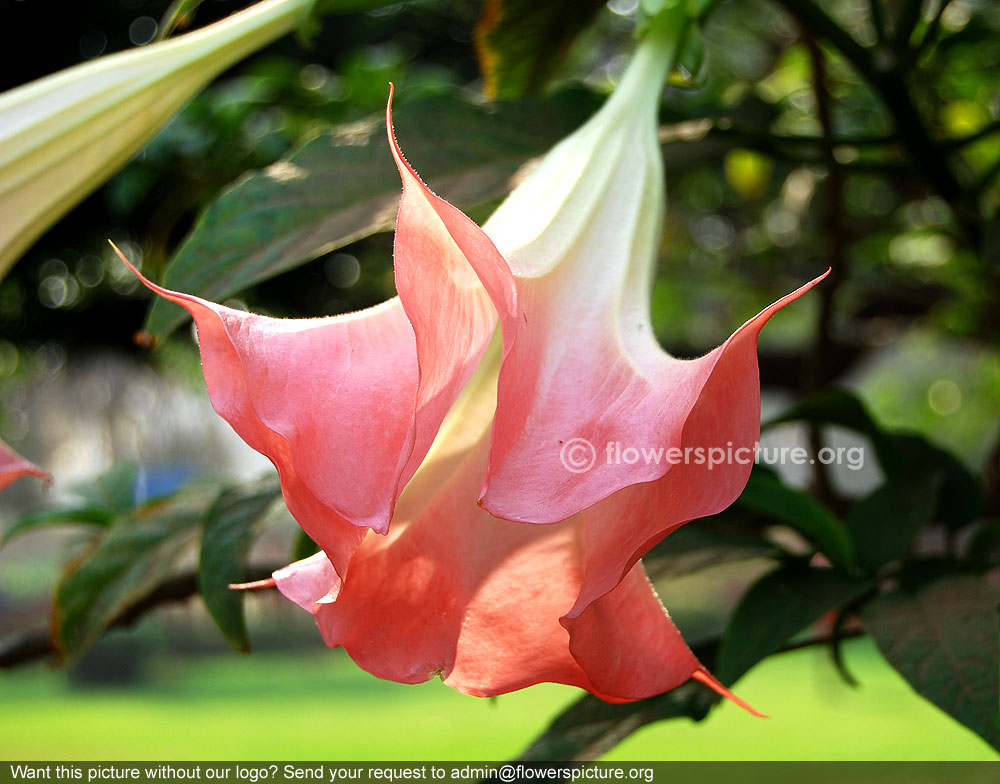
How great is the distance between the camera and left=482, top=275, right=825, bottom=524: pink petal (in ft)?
0.55

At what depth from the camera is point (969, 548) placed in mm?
357

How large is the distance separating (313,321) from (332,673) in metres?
3.98

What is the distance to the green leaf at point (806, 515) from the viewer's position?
34 centimetres

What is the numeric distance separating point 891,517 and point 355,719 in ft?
10.3

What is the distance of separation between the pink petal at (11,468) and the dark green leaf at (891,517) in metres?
0.27

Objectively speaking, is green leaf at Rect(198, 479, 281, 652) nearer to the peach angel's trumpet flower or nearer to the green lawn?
the peach angel's trumpet flower

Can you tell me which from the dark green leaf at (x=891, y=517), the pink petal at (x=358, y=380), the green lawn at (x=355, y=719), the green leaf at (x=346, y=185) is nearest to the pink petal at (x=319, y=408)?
the pink petal at (x=358, y=380)

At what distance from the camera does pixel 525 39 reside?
42 centimetres

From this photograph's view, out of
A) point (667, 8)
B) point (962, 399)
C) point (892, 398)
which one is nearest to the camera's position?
point (667, 8)

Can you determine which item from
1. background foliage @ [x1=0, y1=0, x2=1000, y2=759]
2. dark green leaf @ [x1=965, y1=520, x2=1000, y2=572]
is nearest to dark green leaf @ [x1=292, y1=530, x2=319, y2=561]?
background foliage @ [x1=0, y1=0, x2=1000, y2=759]

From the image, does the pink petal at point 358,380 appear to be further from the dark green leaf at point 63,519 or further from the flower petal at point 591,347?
the dark green leaf at point 63,519

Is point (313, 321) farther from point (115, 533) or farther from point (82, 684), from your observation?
point (82, 684)

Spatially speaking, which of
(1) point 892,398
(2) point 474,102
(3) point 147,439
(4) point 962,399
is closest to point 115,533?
(2) point 474,102

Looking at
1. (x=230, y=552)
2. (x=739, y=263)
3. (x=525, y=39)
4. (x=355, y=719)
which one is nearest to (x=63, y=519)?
(x=230, y=552)
